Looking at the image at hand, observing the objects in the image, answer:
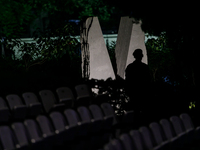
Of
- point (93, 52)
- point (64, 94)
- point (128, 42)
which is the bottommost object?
point (64, 94)

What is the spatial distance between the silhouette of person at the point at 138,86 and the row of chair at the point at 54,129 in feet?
5.71

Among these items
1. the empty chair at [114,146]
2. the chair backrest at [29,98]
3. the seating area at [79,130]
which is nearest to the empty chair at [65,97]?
the seating area at [79,130]

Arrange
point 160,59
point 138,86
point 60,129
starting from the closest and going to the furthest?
point 60,129 → point 138,86 → point 160,59

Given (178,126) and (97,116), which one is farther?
(97,116)

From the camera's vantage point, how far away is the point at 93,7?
117 feet

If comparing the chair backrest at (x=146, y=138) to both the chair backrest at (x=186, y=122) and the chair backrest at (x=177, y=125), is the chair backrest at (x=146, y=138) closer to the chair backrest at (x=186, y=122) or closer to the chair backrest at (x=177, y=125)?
the chair backrest at (x=177, y=125)

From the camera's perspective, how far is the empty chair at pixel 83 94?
820 centimetres

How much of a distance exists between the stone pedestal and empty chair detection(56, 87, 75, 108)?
3481 mm

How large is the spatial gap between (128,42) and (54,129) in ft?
17.8

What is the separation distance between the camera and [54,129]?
671cm

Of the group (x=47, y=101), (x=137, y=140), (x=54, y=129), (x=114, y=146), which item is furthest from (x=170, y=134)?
(x=47, y=101)

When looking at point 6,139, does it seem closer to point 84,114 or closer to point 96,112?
point 84,114

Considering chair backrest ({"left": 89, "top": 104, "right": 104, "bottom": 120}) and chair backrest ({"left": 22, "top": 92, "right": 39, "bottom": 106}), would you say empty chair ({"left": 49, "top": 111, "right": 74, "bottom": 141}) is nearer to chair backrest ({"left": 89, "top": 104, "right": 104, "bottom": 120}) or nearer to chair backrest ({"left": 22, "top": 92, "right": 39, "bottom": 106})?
chair backrest ({"left": 89, "top": 104, "right": 104, "bottom": 120})

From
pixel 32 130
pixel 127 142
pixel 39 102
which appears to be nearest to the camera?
pixel 127 142
